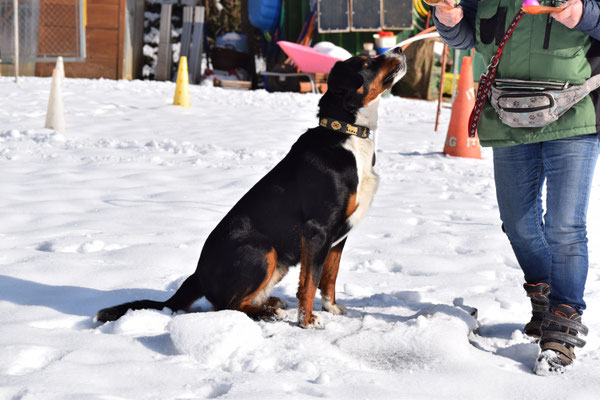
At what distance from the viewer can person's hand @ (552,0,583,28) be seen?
246 cm

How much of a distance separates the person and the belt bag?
0.06 feet

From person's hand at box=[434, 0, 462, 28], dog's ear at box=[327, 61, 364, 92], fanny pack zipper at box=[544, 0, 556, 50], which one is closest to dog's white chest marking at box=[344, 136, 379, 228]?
dog's ear at box=[327, 61, 364, 92]

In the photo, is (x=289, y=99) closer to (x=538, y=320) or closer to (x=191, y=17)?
(x=191, y=17)

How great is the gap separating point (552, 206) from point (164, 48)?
16.2m

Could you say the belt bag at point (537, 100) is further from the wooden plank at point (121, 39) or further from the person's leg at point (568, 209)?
the wooden plank at point (121, 39)

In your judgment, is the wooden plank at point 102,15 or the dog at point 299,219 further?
the wooden plank at point 102,15

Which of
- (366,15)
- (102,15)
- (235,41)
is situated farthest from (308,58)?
(102,15)

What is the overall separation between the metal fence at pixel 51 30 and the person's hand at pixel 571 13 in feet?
45.6

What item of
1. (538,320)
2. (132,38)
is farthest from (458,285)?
(132,38)

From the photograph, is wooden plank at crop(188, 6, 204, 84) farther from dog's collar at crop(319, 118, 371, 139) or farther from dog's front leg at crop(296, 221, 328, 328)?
dog's front leg at crop(296, 221, 328, 328)

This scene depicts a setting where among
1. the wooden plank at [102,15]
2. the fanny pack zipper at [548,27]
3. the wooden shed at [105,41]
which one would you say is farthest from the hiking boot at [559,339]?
the wooden plank at [102,15]

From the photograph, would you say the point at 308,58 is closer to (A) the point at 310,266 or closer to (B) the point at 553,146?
(A) the point at 310,266

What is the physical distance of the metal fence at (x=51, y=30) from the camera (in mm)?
15016

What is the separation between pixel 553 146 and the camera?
107 inches
